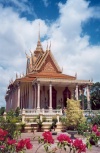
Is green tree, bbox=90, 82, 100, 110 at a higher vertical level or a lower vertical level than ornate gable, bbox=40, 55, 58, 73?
lower

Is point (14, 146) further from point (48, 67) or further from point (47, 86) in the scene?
point (48, 67)

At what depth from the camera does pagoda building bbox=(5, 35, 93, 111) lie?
28328 millimetres

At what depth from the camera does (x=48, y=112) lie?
84.5ft

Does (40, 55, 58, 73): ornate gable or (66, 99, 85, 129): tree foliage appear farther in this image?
(40, 55, 58, 73): ornate gable

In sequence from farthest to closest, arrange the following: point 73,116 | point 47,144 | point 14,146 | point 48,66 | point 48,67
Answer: point 48,66 < point 48,67 < point 73,116 < point 14,146 < point 47,144

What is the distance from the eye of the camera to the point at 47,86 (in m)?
30.9

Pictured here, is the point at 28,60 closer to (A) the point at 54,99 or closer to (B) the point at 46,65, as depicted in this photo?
(B) the point at 46,65

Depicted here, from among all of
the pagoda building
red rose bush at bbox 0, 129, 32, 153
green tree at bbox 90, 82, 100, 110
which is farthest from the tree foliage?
green tree at bbox 90, 82, 100, 110

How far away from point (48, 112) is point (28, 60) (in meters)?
16.5

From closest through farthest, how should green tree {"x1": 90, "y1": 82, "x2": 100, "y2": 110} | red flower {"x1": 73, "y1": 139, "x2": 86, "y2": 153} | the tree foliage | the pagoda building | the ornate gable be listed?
red flower {"x1": 73, "y1": 139, "x2": 86, "y2": 153}
the tree foliage
the pagoda building
the ornate gable
green tree {"x1": 90, "y1": 82, "x2": 100, "y2": 110}

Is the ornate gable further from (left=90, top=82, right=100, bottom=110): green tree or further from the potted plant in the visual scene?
the potted plant

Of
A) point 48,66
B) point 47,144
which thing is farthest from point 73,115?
point 48,66

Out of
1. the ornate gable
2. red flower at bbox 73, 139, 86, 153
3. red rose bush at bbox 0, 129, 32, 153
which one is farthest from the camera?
the ornate gable

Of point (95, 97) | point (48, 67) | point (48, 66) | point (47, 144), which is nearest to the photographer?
point (47, 144)
